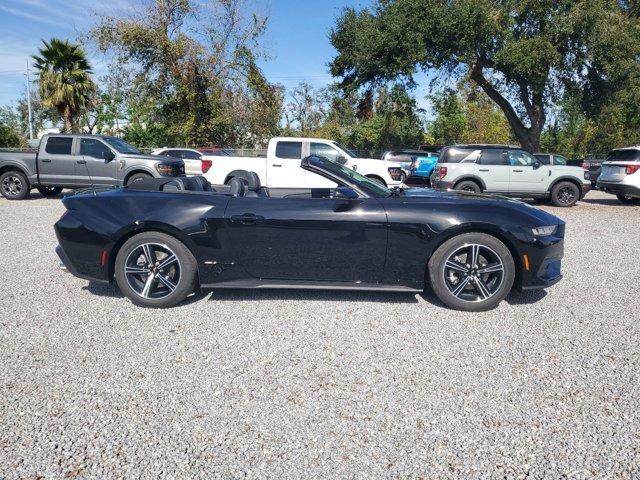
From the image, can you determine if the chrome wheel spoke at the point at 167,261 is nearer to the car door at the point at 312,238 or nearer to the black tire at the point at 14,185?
the car door at the point at 312,238

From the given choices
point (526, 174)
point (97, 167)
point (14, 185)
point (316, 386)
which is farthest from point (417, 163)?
point (316, 386)

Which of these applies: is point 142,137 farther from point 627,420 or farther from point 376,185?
point 627,420

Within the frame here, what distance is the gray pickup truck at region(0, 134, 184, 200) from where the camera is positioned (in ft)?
40.1

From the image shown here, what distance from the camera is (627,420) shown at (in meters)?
2.55

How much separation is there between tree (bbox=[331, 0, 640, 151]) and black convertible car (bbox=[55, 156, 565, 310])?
17.4 meters

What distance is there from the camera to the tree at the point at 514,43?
18797mm

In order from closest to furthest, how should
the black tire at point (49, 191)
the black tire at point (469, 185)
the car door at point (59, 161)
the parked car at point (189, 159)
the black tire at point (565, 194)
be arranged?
the car door at point (59, 161) → the black tire at point (469, 185) → the black tire at point (565, 194) → the black tire at point (49, 191) → the parked car at point (189, 159)

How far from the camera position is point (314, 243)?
406cm

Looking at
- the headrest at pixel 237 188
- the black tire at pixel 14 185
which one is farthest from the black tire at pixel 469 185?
the black tire at pixel 14 185

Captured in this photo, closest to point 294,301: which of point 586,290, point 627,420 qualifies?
point 627,420

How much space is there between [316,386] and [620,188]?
1350 centimetres

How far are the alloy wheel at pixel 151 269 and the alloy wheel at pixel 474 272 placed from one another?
2409 mm

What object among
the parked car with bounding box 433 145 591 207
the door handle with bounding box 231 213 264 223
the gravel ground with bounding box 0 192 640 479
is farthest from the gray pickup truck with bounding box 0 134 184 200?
the door handle with bounding box 231 213 264 223

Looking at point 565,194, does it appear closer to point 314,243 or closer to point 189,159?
point 314,243
